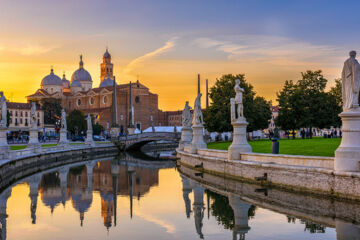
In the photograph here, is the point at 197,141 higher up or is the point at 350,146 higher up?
the point at 350,146

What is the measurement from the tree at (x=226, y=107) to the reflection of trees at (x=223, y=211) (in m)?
34.7

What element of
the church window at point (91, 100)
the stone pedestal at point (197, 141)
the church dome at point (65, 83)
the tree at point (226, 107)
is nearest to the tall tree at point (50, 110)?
the church window at point (91, 100)

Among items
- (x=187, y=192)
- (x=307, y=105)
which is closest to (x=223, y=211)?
(x=187, y=192)

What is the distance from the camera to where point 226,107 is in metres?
52.1

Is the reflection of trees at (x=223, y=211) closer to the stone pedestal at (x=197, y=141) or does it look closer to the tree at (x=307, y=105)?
the stone pedestal at (x=197, y=141)

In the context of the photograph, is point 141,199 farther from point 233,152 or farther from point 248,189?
point 233,152

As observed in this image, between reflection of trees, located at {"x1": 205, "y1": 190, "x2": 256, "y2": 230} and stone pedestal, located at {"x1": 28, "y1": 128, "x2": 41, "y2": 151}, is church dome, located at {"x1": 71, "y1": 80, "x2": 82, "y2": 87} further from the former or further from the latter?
reflection of trees, located at {"x1": 205, "y1": 190, "x2": 256, "y2": 230}

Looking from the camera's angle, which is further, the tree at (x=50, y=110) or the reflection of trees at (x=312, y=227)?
the tree at (x=50, y=110)

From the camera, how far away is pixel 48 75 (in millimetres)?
157125

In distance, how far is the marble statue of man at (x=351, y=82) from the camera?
14516 mm

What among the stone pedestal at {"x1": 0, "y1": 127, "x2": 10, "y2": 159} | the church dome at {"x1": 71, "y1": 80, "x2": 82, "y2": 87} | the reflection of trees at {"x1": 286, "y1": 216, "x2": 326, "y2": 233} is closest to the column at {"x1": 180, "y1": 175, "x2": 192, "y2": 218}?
the reflection of trees at {"x1": 286, "y1": 216, "x2": 326, "y2": 233}

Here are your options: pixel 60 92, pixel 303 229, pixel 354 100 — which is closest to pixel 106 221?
pixel 303 229

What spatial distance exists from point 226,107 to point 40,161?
24.2 m

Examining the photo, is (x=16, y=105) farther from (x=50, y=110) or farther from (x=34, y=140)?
(x=34, y=140)
